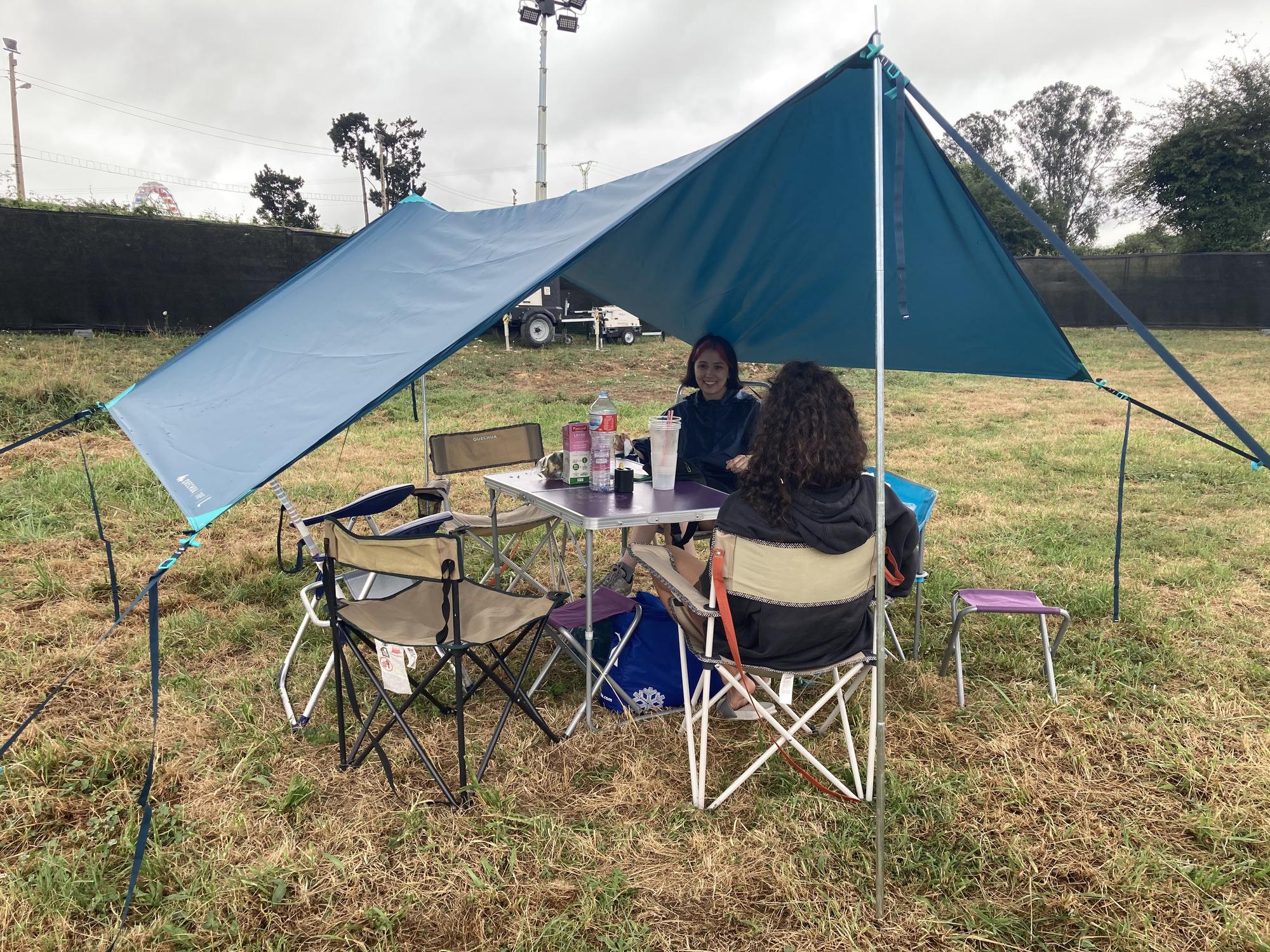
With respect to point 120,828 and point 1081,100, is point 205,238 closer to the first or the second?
point 120,828

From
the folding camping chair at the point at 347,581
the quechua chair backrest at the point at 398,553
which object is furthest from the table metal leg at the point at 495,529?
the quechua chair backrest at the point at 398,553

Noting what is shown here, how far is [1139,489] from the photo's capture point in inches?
208

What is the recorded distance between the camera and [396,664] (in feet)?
6.61

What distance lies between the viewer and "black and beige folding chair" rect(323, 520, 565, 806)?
6.60 feet

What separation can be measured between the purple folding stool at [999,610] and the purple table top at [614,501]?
0.89 metres

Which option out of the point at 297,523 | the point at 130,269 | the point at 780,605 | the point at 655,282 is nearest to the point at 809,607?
the point at 780,605

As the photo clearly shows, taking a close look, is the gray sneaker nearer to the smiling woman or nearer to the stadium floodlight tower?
the smiling woman

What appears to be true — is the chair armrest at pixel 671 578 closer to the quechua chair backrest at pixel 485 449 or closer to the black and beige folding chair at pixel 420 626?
the black and beige folding chair at pixel 420 626

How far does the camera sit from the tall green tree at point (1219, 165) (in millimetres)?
17141

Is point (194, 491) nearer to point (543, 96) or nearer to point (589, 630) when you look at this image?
point (589, 630)

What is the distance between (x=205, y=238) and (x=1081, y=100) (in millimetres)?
40222

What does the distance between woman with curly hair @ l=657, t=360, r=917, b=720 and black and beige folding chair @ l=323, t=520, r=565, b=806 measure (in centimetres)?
57

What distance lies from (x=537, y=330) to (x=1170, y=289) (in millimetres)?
12875

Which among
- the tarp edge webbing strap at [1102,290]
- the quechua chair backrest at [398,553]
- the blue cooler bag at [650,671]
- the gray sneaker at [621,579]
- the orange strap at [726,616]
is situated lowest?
the blue cooler bag at [650,671]
